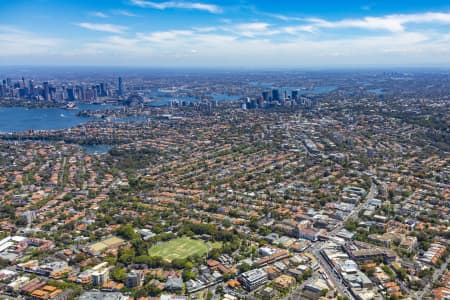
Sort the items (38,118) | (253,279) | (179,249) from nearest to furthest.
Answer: (253,279) < (179,249) < (38,118)

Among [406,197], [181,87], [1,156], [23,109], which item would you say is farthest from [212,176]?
[181,87]

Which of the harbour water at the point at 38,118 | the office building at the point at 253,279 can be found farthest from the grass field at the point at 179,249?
the harbour water at the point at 38,118

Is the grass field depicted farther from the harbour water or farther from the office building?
the harbour water

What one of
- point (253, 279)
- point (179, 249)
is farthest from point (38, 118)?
point (253, 279)

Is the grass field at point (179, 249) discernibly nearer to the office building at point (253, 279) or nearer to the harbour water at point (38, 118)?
the office building at point (253, 279)

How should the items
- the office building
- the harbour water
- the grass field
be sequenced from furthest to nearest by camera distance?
the harbour water < the grass field < the office building

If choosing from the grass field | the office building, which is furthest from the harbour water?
the office building

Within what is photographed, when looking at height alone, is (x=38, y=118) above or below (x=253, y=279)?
above

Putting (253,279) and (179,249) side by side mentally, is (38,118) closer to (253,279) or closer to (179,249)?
(179,249)
